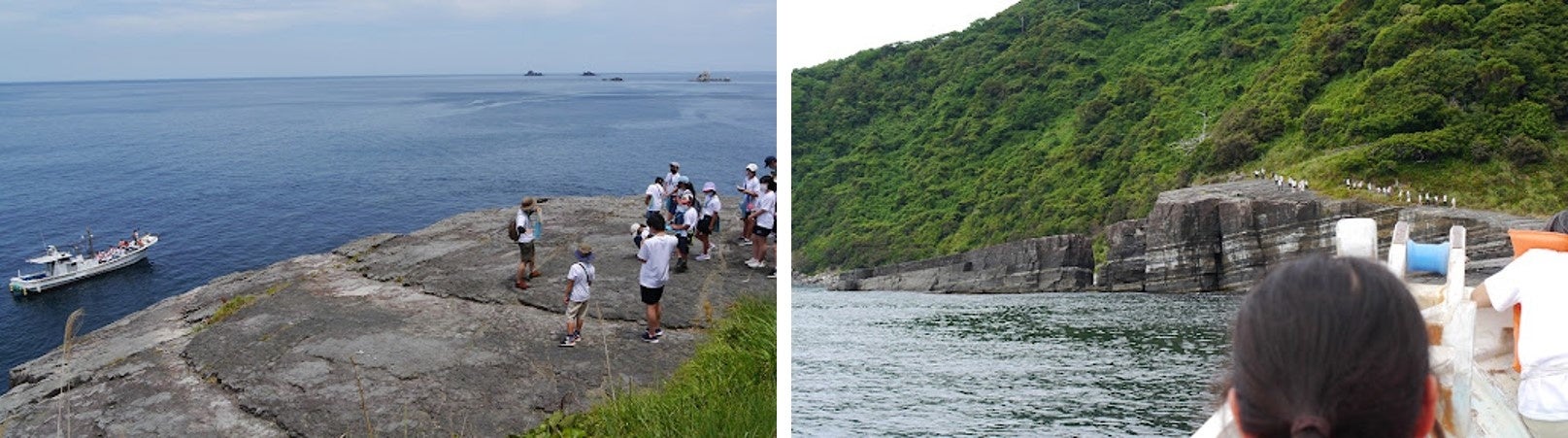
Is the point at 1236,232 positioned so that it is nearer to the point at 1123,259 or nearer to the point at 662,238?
the point at 1123,259

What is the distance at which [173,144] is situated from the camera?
4244 cm

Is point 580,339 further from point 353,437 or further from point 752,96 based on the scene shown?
point 752,96

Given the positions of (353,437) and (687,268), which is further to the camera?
(687,268)

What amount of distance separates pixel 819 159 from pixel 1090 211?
300 inches

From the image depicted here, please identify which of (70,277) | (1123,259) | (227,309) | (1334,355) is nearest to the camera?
(1334,355)

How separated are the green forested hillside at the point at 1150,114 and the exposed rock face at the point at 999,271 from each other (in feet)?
1.35

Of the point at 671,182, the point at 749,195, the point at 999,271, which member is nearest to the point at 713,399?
the point at 749,195

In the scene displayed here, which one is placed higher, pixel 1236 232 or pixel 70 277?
pixel 1236 232

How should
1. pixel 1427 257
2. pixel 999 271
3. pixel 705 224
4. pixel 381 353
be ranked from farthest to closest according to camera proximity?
1. pixel 999 271
2. pixel 705 224
3. pixel 381 353
4. pixel 1427 257

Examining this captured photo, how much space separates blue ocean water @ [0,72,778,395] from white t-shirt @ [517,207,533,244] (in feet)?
46.8

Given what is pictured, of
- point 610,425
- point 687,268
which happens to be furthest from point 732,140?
point 610,425

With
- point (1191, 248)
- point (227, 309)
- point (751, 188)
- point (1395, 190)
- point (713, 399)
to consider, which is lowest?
point (1191, 248)

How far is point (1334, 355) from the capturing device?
58 centimetres

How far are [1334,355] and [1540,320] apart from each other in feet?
2.21
